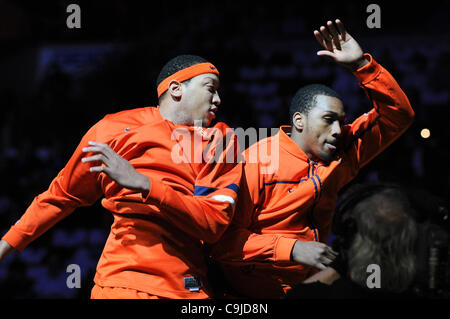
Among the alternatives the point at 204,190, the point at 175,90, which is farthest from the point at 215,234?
the point at 175,90

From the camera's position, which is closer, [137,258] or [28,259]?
[137,258]

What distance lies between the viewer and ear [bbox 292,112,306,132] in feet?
8.57

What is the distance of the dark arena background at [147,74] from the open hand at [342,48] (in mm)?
2252

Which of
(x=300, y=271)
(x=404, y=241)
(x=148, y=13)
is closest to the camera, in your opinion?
(x=404, y=241)

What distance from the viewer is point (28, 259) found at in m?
6.32

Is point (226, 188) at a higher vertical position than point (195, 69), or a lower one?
lower

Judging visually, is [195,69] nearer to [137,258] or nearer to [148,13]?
[137,258]

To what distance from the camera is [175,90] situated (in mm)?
2449

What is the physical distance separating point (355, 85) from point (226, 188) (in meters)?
4.97

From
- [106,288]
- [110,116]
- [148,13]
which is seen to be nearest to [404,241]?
[106,288]

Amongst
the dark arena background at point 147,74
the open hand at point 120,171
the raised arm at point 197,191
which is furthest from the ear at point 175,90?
the dark arena background at point 147,74

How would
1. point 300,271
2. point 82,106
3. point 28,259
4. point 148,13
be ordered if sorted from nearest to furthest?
point 300,271
point 28,259
point 82,106
point 148,13

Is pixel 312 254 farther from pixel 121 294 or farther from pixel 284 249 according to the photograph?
pixel 121 294

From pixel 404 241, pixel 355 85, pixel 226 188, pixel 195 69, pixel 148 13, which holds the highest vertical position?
pixel 148 13
